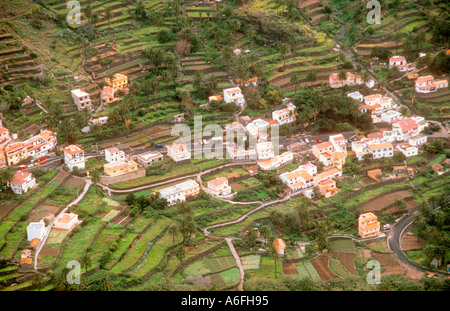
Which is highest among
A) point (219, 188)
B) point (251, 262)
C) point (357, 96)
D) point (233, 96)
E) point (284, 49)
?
point (284, 49)

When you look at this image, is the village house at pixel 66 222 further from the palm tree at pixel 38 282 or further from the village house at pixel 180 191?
the village house at pixel 180 191

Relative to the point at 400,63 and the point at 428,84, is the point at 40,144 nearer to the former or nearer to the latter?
the point at 400,63

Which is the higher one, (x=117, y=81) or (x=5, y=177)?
(x=117, y=81)

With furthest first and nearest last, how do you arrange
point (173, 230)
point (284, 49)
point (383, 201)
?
point (284, 49), point (383, 201), point (173, 230)

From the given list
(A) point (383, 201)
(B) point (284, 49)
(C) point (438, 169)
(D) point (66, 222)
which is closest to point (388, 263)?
(A) point (383, 201)

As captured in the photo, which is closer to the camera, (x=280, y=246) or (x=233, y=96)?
(x=280, y=246)

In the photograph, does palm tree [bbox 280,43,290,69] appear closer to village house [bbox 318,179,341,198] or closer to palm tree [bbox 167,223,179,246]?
village house [bbox 318,179,341,198]

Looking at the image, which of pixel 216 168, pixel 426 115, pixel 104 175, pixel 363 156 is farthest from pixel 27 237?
pixel 426 115

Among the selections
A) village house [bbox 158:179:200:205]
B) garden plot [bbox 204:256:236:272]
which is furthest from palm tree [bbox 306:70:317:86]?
garden plot [bbox 204:256:236:272]
